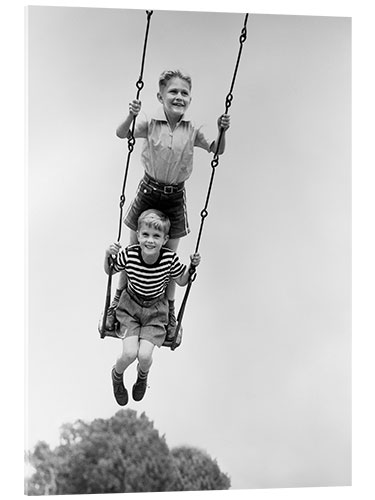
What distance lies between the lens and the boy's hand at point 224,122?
185 inches

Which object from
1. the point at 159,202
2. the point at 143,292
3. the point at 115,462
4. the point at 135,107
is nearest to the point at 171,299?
the point at 143,292

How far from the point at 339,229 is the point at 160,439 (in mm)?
1212

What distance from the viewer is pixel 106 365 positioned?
464 centimetres

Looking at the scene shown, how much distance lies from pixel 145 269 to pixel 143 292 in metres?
0.10

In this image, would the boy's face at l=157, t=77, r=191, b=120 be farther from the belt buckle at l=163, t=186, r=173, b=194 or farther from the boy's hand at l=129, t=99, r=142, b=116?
the belt buckle at l=163, t=186, r=173, b=194

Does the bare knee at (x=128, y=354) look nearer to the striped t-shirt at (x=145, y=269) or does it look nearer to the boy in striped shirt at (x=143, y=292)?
the boy in striped shirt at (x=143, y=292)

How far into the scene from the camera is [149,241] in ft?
15.2

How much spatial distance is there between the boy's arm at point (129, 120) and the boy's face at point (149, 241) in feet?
1.30

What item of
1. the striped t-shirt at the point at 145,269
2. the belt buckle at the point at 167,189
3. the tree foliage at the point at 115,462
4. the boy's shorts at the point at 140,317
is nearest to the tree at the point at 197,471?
the tree foliage at the point at 115,462

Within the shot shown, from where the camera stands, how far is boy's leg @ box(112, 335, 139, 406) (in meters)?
4.63

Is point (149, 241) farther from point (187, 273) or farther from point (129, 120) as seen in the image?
point (129, 120)

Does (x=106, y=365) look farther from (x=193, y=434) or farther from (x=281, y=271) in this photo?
(x=281, y=271)

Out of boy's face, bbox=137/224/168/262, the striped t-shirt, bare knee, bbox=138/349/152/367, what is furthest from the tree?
boy's face, bbox=137/224/168/262
